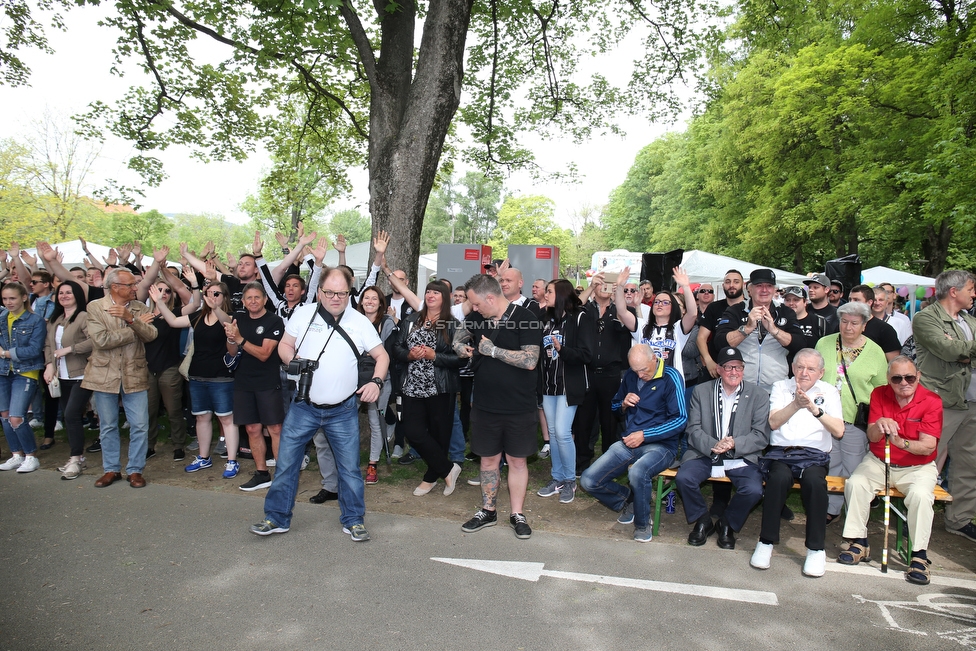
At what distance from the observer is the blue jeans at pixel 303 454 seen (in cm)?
475

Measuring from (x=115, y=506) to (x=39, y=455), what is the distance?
251cm

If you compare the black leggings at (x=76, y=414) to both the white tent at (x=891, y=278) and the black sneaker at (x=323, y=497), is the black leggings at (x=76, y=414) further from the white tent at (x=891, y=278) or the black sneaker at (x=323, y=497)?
the white tent at (x=891, y=278)

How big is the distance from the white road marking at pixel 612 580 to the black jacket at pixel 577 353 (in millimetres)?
1810

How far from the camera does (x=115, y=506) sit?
5.33 m

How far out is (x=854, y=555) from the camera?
4.48 metres

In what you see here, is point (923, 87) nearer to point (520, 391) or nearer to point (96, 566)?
point (520, 391)

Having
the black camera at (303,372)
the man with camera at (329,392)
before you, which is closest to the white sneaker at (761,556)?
the man with camera at (329,392)

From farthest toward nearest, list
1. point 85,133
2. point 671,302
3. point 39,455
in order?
point 85,133 → point 39,455 → point 671,302

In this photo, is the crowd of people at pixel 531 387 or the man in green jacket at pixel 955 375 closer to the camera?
the crowd of people at pixel 531 387

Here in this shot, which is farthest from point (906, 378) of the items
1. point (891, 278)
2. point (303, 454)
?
point (891, 278)

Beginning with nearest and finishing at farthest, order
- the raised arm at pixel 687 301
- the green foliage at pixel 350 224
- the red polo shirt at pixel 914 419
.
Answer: the red polo shirt at pixel 914 419
the raised arm at pixel 687 301
the green foliage at pixel 350 224

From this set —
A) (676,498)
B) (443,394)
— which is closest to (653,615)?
(676,498)

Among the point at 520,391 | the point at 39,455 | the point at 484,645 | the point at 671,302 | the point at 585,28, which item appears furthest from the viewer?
the point at 585,28

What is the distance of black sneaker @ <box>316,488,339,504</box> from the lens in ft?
18.4
